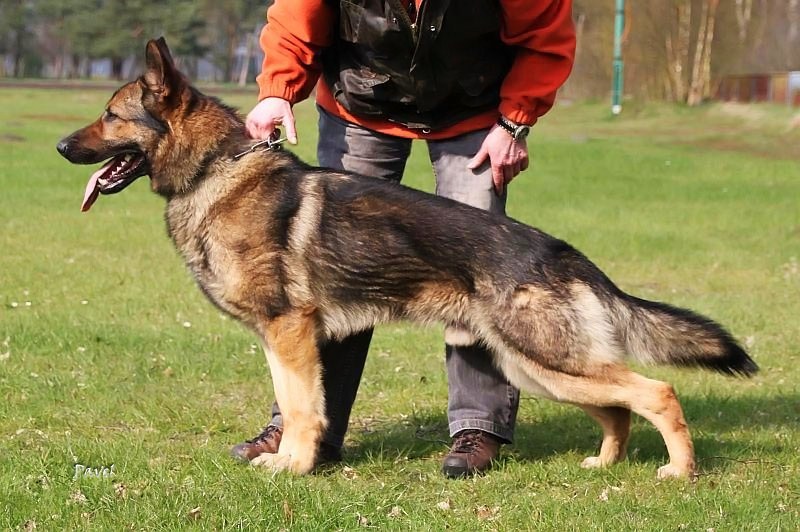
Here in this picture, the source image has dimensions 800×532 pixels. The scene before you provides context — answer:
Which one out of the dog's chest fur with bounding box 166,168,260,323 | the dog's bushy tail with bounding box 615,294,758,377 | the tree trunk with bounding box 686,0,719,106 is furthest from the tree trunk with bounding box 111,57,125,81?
the dog's bushy tail with bounding box 615,294,758,377

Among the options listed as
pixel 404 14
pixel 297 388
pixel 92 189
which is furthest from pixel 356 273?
pixel 92 189

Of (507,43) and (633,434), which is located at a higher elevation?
(507,43)

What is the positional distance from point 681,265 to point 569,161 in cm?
1119

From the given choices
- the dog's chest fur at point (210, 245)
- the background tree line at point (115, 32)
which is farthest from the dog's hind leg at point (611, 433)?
the background tree line at point (115, 32)

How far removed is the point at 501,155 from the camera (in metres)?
4.79

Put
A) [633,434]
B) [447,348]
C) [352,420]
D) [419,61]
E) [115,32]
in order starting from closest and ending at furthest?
[419,61], [447,348], [633,434], [352,420], [115,32]

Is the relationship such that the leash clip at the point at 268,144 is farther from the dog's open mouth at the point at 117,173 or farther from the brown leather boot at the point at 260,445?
the brown leather boot at the point at 260,445

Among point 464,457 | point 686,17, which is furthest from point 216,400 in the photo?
point 686,17

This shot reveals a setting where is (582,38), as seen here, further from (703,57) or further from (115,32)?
(115,32)

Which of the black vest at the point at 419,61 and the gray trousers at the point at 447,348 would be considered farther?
the gray trousers at the point at 447,348

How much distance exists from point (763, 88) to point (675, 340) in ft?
111

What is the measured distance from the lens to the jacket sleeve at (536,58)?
187 inches

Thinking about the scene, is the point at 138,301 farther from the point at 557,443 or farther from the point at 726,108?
the point at 726,108

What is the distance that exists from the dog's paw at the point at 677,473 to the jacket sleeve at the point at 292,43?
2.27 metres
